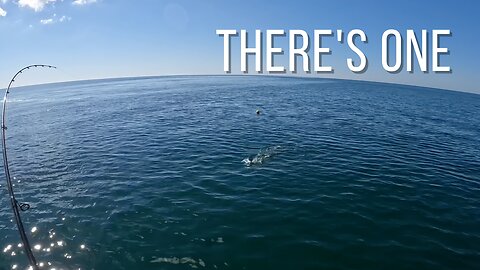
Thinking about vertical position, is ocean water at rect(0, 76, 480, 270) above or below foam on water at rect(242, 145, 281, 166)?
below

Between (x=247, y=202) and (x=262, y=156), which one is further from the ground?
(x=262, y=156)

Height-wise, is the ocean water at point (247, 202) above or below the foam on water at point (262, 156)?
below

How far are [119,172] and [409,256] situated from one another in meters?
20.5

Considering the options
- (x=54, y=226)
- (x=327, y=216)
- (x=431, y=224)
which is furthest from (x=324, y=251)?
(x=54, y=226)

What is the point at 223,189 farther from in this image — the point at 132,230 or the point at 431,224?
the point at 431,224

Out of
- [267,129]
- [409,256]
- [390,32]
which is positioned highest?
[390,32]

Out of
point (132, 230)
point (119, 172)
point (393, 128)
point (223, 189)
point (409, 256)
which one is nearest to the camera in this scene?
point (409, 256)

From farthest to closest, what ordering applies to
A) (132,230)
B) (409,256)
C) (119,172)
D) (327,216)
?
1. (119,172)
2. (327,216)
3. (132,230)
4. (409,256)

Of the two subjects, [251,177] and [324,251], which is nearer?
[324,251]

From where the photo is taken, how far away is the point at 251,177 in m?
22.8

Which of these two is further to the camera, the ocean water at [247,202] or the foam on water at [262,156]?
the foam on water at [262,156]

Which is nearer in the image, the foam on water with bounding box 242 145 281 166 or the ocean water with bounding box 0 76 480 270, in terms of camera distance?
the ocean water with bounding box 0 76 480 270

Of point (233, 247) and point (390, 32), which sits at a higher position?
point (390, 32)

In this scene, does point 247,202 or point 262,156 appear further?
point 262,156
